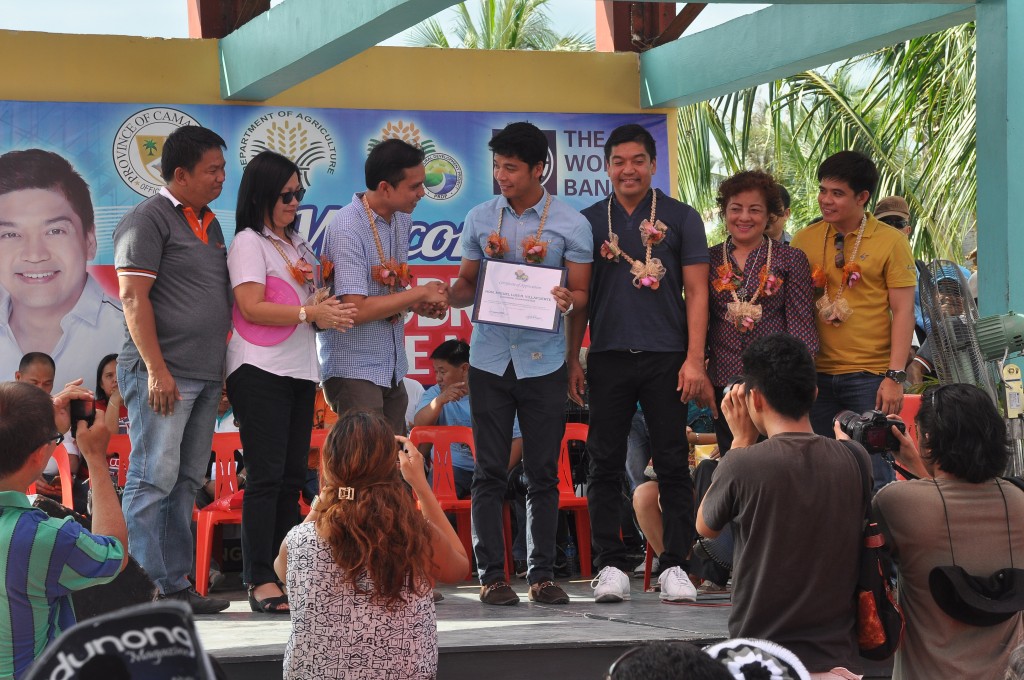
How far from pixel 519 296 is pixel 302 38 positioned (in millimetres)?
2311

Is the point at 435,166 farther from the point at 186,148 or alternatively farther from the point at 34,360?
the point at 186,148

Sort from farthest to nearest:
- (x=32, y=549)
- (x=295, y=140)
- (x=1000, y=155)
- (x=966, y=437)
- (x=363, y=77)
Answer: (x=363, y=77), (x=295, y=140), (x=1000, y=155), (x=966, y=437), (x=32, y=549)

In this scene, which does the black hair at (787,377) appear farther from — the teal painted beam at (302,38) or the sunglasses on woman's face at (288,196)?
the teal painted beam at (302,38)

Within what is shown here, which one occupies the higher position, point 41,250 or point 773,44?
point 773,44

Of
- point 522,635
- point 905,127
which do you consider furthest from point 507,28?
point 522,635

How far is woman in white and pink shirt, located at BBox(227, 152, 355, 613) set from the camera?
4844mm

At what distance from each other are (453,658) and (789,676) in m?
2.25

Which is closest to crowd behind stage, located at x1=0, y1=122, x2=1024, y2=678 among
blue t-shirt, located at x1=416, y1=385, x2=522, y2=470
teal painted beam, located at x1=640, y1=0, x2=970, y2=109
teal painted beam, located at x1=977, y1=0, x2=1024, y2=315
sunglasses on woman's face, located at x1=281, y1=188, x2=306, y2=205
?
sunglasses on woman's face, located at x1=281, y1=188, x2=306, y2=205

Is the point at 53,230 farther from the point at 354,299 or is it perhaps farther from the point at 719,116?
the point at 719,116

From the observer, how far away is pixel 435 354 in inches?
286

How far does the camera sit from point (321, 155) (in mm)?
7691

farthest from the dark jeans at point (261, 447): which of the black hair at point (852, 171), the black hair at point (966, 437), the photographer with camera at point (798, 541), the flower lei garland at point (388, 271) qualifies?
the black hair at point (966, 437)

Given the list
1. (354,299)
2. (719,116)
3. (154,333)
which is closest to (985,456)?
(354,299)

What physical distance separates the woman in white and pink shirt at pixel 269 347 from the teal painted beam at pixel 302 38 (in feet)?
4.23
